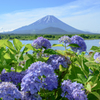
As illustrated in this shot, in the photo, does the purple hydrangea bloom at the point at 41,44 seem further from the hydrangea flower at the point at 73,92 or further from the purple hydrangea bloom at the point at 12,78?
the hydrangea flower at the point at 73,92

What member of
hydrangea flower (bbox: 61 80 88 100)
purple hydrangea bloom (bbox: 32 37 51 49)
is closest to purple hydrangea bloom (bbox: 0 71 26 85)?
hydrangea flower (bbox: 61 80 88 100)

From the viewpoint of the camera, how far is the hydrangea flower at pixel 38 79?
80 centimetres

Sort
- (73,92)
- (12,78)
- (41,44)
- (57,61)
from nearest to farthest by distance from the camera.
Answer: (73,92) < (12,78) < (57,61) < (41,44)

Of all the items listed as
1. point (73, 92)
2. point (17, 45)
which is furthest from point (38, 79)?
point (17, 45)

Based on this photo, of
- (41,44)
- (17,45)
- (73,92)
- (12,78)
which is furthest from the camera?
(41,44)

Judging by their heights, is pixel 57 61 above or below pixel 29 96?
above

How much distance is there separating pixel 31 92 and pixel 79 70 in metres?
0.54

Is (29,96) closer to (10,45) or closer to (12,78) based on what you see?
(12,78)

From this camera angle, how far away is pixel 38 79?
824 millimetres

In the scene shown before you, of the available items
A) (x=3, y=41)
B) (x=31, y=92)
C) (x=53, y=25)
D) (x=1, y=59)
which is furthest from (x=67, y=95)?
(x=53, y=25)

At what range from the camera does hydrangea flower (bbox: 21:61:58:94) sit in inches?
31.4

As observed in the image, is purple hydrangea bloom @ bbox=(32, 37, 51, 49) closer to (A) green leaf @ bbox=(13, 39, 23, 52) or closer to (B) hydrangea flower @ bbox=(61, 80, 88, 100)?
(A) green leaf @ bbox=(13, 39, 23, 52)

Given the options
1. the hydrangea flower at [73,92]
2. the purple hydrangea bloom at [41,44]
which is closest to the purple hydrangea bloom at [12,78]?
the hydrangea flower at [73,92]

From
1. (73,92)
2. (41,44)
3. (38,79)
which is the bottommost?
(73,92)
